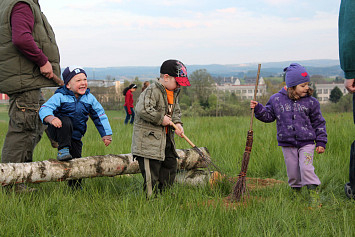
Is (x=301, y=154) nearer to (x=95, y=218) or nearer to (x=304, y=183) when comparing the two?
(x=304, y=183)

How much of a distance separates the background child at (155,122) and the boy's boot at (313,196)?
144 centimetres

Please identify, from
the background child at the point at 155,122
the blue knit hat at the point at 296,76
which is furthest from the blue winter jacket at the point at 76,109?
the blue knit hat at the point at 296,76

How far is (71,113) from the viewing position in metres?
4.19

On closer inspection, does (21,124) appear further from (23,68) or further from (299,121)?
(299,121)

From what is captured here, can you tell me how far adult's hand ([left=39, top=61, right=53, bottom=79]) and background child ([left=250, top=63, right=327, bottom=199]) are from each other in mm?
2262

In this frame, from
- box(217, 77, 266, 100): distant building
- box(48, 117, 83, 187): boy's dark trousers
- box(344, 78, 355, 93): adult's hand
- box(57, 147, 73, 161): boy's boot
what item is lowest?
box(217, 77, 266, 100): distant building

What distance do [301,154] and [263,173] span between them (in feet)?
4.48

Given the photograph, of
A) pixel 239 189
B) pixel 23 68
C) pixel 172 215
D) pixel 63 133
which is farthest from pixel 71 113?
pixel 239 189

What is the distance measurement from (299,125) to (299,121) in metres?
0.04

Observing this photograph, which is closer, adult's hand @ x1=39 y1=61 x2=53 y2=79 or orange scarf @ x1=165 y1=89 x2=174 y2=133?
orange scarf @ x1=165 y1=89 x2=174 y2=133

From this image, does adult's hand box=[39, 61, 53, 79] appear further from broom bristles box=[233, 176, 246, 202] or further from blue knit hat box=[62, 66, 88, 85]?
broom bristles box=[233, 176, 246, 202]

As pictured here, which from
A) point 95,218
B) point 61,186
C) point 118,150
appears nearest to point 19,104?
point 61,186

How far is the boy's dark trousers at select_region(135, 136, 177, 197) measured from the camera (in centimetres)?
398

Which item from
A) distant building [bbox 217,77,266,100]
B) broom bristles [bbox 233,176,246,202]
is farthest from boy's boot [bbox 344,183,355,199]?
distant building [bbox 217,77,266,100]
